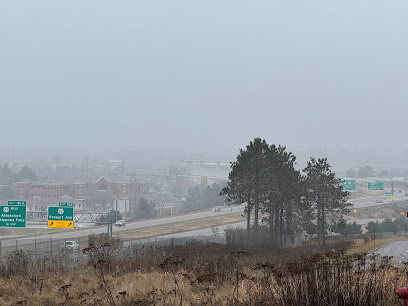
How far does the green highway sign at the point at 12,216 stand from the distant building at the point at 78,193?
86.4 meters

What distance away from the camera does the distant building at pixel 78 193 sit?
14162 cm

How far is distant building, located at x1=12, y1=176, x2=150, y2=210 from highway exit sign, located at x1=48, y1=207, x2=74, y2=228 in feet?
274

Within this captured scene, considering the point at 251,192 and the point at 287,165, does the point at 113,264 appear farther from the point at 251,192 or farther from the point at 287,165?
the point at 287,165

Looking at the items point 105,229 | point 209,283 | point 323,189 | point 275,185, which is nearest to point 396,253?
point 275,185

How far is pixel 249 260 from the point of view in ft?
66.1

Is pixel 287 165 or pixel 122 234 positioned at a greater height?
pixel 287 165

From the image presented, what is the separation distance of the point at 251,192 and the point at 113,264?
118 ft

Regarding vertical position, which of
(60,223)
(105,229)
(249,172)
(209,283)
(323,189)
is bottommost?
(105,229)

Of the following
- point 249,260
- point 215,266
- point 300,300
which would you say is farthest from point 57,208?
point 300,300

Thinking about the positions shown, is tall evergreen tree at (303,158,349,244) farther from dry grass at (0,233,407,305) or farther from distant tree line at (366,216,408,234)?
dry grass at (0,233,407,305)

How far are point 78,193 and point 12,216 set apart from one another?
99.6 m

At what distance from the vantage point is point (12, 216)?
Result: 168ft

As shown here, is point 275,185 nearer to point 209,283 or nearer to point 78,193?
point 209,283

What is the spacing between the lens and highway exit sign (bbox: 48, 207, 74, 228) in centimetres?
5456
